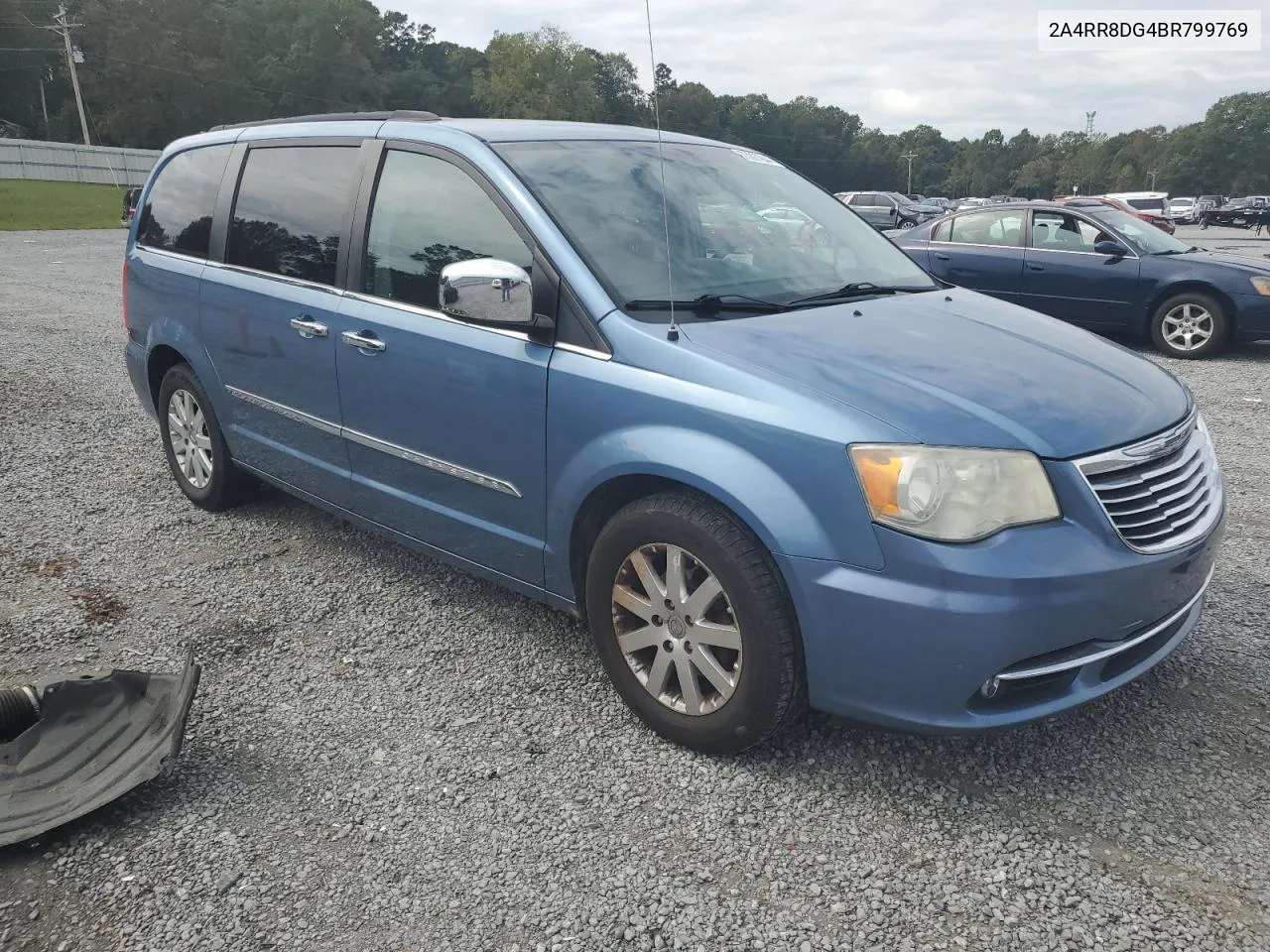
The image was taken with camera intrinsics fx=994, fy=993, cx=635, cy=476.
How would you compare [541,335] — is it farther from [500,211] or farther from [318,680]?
[318,680]

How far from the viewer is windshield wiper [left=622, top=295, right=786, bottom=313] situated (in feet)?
10.0

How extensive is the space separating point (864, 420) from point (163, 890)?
6.84ft

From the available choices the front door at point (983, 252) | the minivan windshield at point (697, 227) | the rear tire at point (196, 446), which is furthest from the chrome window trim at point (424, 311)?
the front door at point (983, 252)

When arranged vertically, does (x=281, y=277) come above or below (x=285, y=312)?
above

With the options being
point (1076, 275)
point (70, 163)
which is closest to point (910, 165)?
point (70, 163)

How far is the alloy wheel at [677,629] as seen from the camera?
2773 millimetres

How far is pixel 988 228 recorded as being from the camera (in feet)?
34.8

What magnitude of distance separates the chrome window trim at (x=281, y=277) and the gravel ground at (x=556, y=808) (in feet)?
4.09

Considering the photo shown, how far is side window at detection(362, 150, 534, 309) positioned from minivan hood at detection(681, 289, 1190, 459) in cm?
83

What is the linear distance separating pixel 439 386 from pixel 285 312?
106 centimetres

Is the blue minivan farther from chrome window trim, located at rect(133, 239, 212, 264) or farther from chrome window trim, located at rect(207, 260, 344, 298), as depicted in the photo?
chrome window trim, located at rect(133, 239, 212, 264)

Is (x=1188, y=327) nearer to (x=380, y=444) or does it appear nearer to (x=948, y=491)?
(x=948, y=491)

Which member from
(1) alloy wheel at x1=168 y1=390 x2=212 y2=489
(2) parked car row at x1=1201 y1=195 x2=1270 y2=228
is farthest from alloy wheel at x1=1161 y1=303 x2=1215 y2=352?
(2) parked car row at x1=1201 y1=195 x2=1270 y2=228

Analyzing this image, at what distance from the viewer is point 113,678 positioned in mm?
3076
